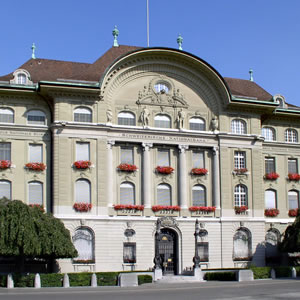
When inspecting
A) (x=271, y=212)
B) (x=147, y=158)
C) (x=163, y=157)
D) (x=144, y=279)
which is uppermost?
Answer: (x=163, y=157)

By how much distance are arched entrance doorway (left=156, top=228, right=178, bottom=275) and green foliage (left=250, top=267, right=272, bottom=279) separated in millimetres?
6828

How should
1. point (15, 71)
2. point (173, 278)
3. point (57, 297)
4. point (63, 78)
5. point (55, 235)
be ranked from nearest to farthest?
point (57, 297), point (55, 235), point (173, 278), point (15, 71), point (63, 78)

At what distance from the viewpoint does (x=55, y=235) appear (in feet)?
127

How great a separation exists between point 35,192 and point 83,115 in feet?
21.6

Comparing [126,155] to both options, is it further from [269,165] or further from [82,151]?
[269,165]

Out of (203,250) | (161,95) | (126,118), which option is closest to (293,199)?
(203,250)

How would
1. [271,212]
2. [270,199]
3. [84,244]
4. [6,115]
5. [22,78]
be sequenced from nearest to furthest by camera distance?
[84,244]
[6,115]
[22,78]
[271,212]
[270,199]

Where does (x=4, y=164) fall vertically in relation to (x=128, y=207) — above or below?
above

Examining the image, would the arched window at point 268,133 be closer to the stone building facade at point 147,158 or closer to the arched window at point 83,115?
the stone building facade at point 147,158

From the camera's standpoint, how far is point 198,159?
160ft

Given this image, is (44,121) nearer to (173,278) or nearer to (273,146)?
(173,278)

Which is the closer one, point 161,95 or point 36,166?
point 36,166

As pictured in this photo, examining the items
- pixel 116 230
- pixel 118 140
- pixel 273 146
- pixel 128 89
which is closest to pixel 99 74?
pixel 128 89

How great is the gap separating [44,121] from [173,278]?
14692 mm
